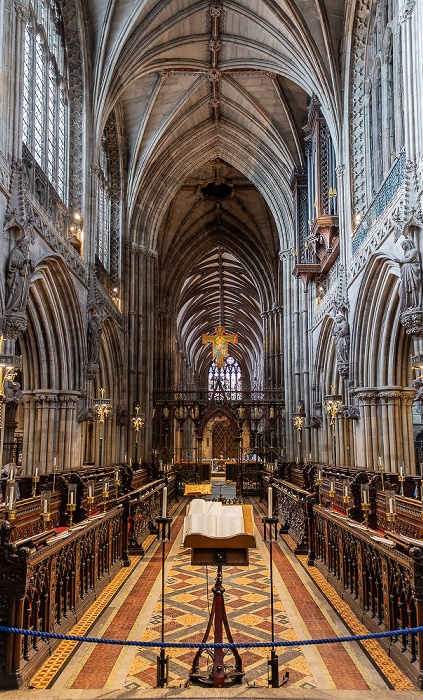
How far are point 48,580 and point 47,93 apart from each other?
12792 millimetres

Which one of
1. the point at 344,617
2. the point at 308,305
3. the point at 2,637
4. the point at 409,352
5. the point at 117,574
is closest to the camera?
the point at 2,637

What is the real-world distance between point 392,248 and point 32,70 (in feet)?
29.4

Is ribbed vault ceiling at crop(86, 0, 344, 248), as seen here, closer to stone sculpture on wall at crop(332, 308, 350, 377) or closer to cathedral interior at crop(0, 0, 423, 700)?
cathedral interior at crop(0, 0, 423, 700)

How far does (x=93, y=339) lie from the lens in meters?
16.2

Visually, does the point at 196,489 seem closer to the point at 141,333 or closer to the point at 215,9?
the point at 141,333

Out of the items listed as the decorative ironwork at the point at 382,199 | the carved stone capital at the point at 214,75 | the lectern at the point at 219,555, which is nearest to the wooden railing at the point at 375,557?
the lectern at the point at 219,555

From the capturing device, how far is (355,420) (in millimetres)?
14766

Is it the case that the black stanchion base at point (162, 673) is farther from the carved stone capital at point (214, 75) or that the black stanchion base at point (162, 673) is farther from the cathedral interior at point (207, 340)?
the carved stone capital at point (214, 75)

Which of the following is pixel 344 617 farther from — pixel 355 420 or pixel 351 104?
pixel 351 104

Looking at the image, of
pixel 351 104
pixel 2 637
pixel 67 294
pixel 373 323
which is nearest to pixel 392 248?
pixel 373 323

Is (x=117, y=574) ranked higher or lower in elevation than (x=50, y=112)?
lower

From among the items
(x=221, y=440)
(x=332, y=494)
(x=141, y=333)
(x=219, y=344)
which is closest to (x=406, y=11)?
(x=332, y=494)

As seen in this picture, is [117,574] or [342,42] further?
[342,42]

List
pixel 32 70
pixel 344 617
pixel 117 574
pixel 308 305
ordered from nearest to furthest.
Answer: pixel 344 617 → pixel 117 574 → pixel 32 70 → pixel 308 305
